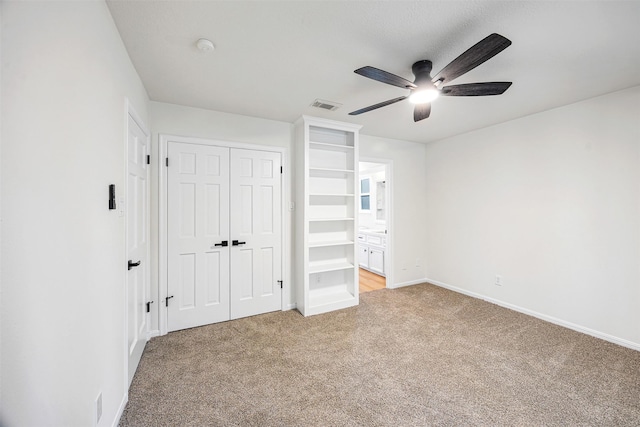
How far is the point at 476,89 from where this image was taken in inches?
77.7

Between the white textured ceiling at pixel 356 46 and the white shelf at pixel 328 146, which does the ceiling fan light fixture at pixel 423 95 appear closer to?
the white textured ceiling at pixel 356 46

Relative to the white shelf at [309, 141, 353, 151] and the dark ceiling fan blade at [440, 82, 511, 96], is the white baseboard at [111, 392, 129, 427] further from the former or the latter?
the dark ceiling fan blade at [440, 82, 511, 96]

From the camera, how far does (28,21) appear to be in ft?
2.88

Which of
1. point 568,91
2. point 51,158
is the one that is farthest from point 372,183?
point 51,158

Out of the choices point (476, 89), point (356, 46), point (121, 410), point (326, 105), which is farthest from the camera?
point (326, 105)

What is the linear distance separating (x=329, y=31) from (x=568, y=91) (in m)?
2.57

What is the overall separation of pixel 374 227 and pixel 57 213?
18.2 feet

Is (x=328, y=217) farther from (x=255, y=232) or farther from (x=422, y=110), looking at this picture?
(x=422, y=110)

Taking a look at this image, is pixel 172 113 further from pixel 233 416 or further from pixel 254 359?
pixel 233 416

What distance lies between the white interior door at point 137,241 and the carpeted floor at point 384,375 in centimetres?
24

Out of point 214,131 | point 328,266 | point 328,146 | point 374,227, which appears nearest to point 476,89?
point 328,146

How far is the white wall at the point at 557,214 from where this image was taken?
259cm

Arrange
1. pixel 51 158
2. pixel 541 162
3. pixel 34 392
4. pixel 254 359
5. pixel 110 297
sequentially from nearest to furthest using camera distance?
pixel 34 392 → pixel 51 158 → pixel 110 297 → pixel 254 359 → pixel 541 162

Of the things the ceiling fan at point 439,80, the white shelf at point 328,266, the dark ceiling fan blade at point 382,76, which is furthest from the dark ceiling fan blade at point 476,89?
the white shelf at point 328,266
